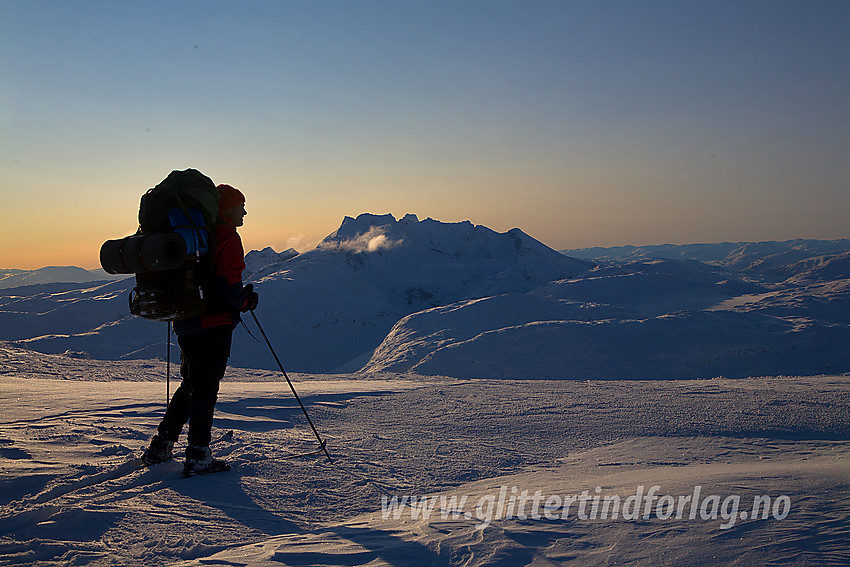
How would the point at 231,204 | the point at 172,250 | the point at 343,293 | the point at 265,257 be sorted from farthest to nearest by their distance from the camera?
the point at 265,257
the point at 343,293
the point at 231,204
the point at 172,250

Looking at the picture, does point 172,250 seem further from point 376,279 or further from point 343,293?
point 376,279

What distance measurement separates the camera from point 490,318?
21.8 m

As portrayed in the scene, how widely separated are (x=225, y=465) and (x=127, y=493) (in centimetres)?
64

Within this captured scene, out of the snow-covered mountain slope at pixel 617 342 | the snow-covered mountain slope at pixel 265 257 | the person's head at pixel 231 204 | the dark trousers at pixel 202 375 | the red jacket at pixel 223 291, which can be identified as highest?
the snow-covered mountain slope at pixel 265 257

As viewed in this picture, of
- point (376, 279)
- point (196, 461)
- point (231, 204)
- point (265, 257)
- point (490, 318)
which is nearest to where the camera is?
point (196, 461)

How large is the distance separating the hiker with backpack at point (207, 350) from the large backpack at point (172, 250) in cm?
9

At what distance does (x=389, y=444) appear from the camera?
14.3 feet

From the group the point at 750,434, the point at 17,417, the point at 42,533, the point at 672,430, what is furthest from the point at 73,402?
the point at 750,434

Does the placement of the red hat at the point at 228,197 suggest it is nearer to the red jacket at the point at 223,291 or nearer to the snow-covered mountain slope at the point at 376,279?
the red jacket at the point at 223,291

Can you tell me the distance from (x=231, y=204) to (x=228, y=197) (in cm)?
6

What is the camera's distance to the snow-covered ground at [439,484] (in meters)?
2.28

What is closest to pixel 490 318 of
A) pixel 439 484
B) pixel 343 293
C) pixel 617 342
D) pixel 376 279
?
pixel 617 342

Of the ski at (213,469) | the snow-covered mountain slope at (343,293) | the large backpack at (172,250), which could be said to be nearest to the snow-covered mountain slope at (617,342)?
the snow-covered mountain slope at (343,293)

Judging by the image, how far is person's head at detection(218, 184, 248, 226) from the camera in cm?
367
